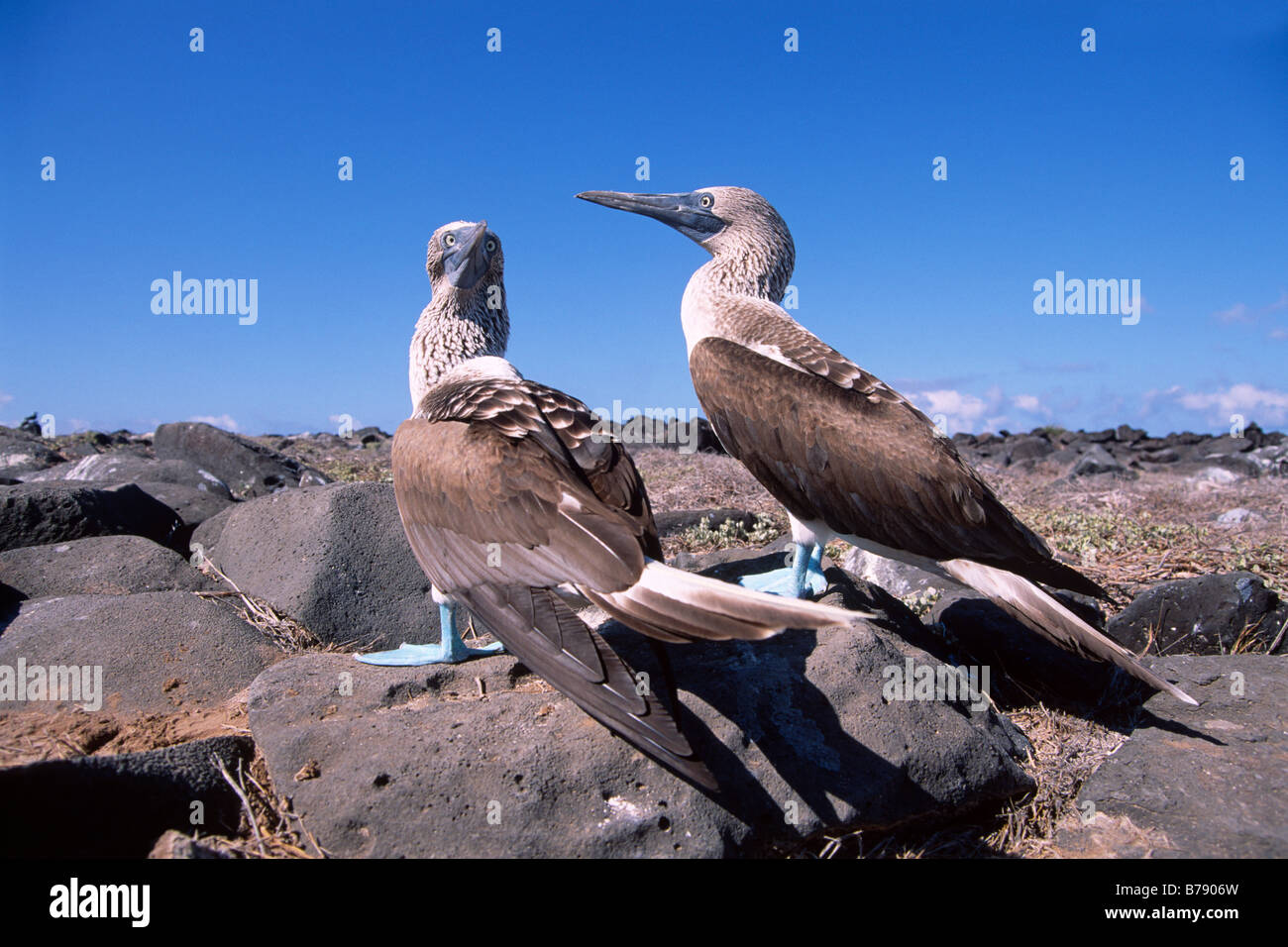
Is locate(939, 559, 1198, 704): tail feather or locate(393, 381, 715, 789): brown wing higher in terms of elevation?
locate(393, 381, 715, 789): brown wing

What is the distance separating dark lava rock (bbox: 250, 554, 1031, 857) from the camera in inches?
109

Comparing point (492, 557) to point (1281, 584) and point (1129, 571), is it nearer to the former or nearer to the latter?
point (1129, 571)

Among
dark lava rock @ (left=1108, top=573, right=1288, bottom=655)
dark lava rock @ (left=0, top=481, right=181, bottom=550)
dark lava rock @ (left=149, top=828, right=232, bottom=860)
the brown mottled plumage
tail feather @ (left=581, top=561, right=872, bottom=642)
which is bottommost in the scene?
dark lava rock @ (left=149, top=828, right=232, bottom=860)

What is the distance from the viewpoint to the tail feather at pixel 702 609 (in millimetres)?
2453

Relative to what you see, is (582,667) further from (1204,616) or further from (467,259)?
(1204,616)

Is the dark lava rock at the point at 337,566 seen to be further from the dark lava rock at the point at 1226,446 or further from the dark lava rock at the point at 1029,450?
the dark lava rock at the point at 1226,446

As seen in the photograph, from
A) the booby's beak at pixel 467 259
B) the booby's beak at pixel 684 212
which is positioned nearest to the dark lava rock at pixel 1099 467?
the booby's beak at pixel 684 212

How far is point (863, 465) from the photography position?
4.12m

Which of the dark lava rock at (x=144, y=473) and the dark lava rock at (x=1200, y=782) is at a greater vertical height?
the dark lava rock at (x=144, y=473)

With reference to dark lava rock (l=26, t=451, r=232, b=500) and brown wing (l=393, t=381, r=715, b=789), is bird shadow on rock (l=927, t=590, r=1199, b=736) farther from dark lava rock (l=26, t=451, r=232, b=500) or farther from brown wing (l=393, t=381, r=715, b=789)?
dark lava rock (l=26, t=451, r=232, b=500)

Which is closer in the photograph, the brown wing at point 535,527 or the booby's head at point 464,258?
the brown wing at point 535,527

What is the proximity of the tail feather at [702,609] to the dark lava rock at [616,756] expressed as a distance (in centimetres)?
62

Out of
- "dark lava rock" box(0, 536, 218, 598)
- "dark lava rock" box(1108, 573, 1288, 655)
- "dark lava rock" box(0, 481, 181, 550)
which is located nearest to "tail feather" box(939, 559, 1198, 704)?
"dark lava rock" box(1108, 573, 1288, 655)

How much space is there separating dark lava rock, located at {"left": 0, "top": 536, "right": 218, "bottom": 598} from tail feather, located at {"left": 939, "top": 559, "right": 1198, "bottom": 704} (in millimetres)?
4577
